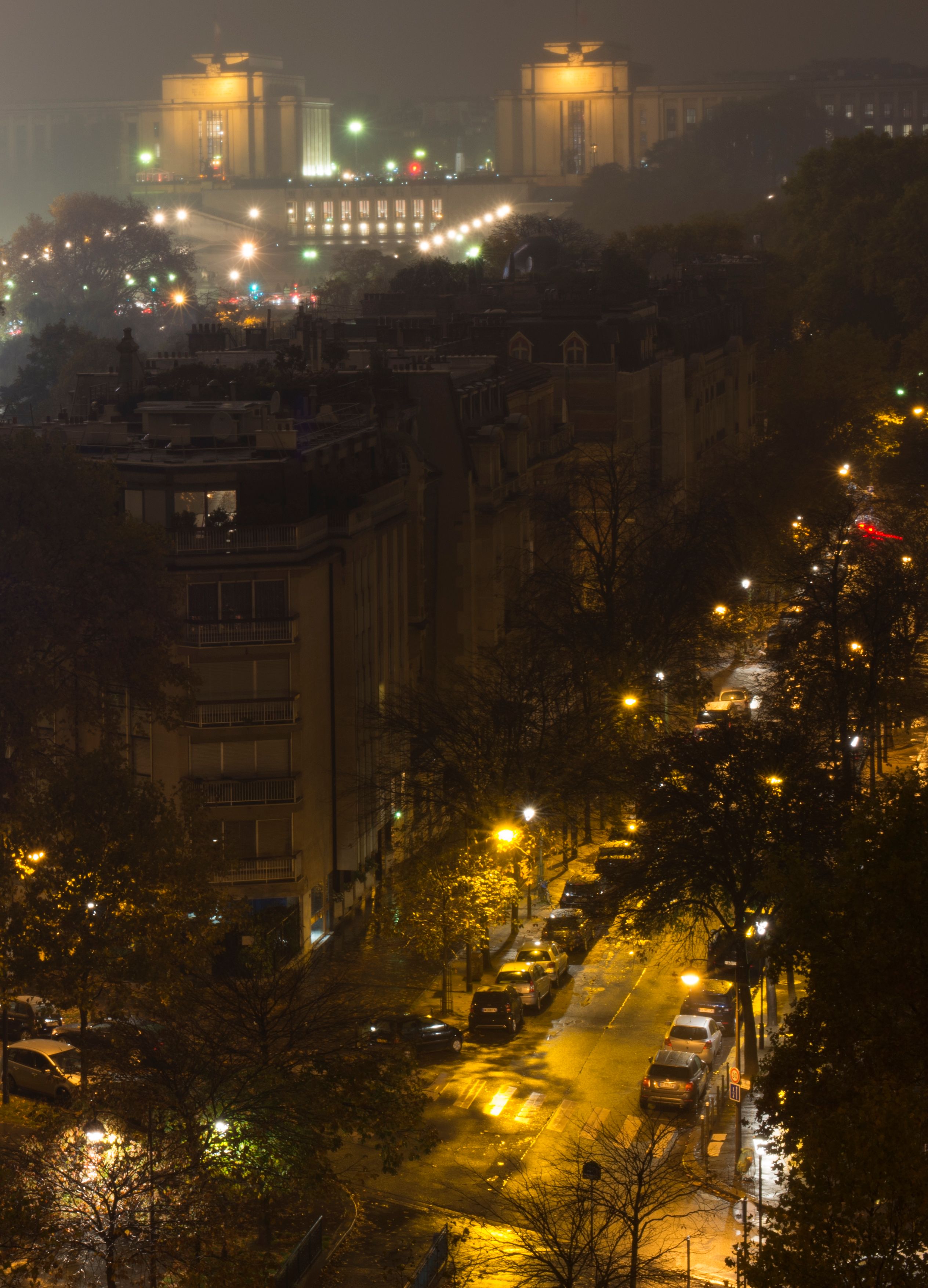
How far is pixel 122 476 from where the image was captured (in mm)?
42312

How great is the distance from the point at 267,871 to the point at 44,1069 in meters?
8.11

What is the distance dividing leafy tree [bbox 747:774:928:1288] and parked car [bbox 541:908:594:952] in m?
16.5

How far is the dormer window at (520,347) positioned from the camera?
72.1m

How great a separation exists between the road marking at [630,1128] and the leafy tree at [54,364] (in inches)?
3048

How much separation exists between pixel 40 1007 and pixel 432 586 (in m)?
18.3

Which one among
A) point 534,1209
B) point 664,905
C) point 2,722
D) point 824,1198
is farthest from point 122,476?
point 824,1198

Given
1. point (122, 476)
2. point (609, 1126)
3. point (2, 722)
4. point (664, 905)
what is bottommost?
point (609, 1126)

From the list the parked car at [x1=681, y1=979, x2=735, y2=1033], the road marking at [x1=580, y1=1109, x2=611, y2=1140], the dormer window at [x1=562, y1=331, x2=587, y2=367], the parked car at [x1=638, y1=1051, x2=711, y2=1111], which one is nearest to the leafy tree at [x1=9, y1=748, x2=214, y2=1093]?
the road marking at [x1=580, y1=1109, x2=611, y2=1140]

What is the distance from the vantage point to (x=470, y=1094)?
3456 cm

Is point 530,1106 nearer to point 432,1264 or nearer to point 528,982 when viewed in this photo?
point 528,982

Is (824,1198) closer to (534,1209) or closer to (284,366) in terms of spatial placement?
(534,1209)

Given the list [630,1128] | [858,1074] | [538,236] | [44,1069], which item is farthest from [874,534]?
[538,236]

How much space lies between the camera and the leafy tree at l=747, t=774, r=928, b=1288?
19.7 metres

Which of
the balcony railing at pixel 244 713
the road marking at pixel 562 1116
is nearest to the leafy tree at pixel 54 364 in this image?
the balcony railing at pixel 244 713
